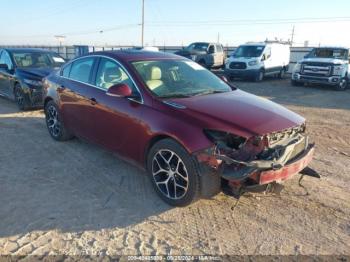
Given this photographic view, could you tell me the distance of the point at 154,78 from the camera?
4.62m

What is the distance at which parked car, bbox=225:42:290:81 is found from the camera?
59.9ft

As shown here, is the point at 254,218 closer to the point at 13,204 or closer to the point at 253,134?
the point at 253,134

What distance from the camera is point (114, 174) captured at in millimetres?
4930

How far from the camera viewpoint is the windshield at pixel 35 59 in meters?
9.69

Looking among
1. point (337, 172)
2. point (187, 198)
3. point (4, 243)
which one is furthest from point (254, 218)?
point (4, 243)

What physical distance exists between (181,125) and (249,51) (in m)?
16.6

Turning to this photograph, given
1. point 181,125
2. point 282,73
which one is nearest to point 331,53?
point 282,73

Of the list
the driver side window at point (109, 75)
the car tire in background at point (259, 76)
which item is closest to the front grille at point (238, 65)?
the car tire in background at point (259, 76)

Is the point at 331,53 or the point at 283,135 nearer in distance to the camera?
the point at 283,135

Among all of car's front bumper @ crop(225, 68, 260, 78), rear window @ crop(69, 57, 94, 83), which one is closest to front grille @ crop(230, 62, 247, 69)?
car's front bumper @ crop(225, 68, 260, 78)

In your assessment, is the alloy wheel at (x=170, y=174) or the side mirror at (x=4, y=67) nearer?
the alloy wheel at (x=170, y=174)

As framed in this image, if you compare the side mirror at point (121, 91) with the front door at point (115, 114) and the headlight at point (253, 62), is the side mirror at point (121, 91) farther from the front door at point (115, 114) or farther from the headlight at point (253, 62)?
the headlight at point (253, 62)

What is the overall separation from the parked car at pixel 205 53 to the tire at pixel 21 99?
16.0m

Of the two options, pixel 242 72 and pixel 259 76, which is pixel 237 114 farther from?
pixel 259 76
